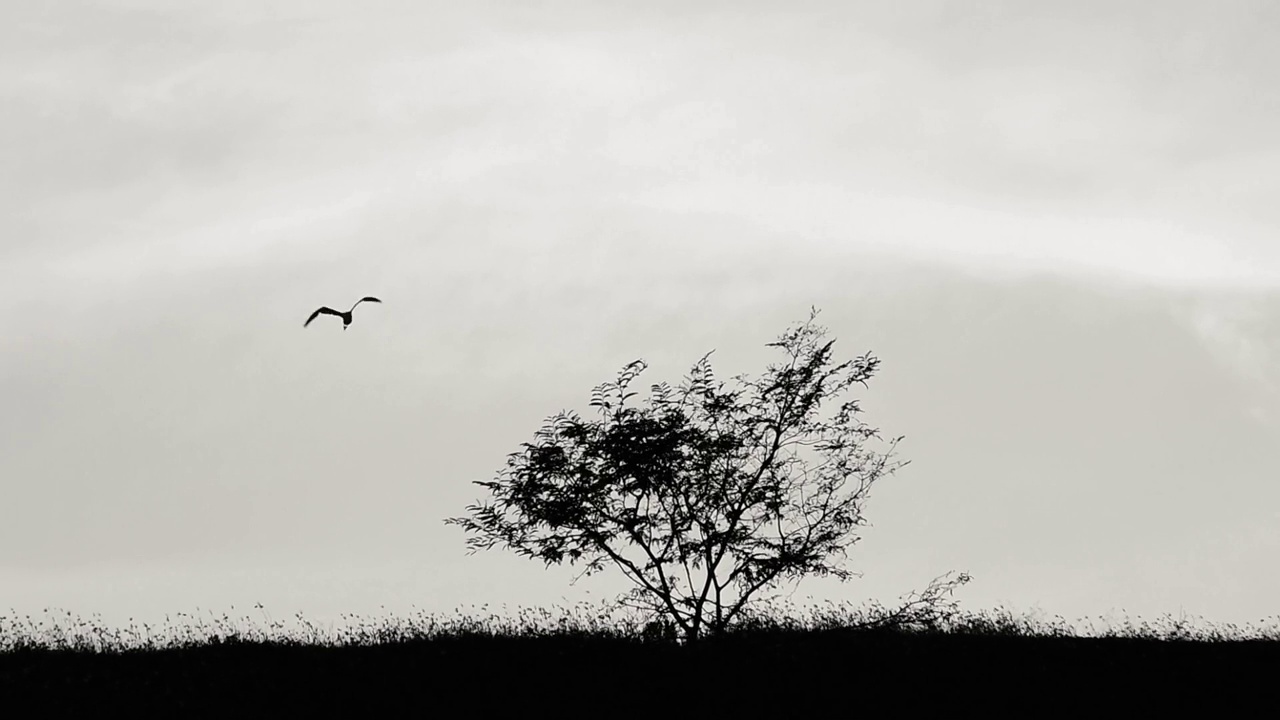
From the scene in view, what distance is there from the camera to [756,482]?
90.7 feet

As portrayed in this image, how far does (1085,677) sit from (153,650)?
1714 cm

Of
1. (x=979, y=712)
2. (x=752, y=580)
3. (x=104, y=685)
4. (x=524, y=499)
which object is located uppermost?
(x=524, y=499)

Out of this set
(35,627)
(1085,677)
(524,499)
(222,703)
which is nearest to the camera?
(222,703)

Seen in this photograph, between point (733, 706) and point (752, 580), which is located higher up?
point (752, 580)

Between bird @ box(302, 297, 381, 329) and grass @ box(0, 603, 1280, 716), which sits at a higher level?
bird @ box(302, 297, 381, 329)

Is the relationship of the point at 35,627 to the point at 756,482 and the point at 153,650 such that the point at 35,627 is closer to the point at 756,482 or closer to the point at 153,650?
the point at 153,650

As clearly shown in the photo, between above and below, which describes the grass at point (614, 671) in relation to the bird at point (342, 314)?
below

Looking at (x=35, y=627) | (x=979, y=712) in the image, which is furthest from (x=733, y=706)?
(x=35, y=627)

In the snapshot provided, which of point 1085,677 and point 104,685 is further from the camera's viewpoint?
point 1085,677

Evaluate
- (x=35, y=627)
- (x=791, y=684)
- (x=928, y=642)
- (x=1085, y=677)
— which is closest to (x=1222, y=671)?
(x=1085, y=677)

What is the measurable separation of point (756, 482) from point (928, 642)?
590 cm

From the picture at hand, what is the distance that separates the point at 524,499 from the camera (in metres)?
26.9

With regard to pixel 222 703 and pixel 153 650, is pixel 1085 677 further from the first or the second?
pixel 153 650

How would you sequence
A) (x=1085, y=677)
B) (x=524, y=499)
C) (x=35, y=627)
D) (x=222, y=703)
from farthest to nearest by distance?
(x=524, y=499)
(x=35, y=627)
(x=1085, y=677)
(x=222, y=703)
